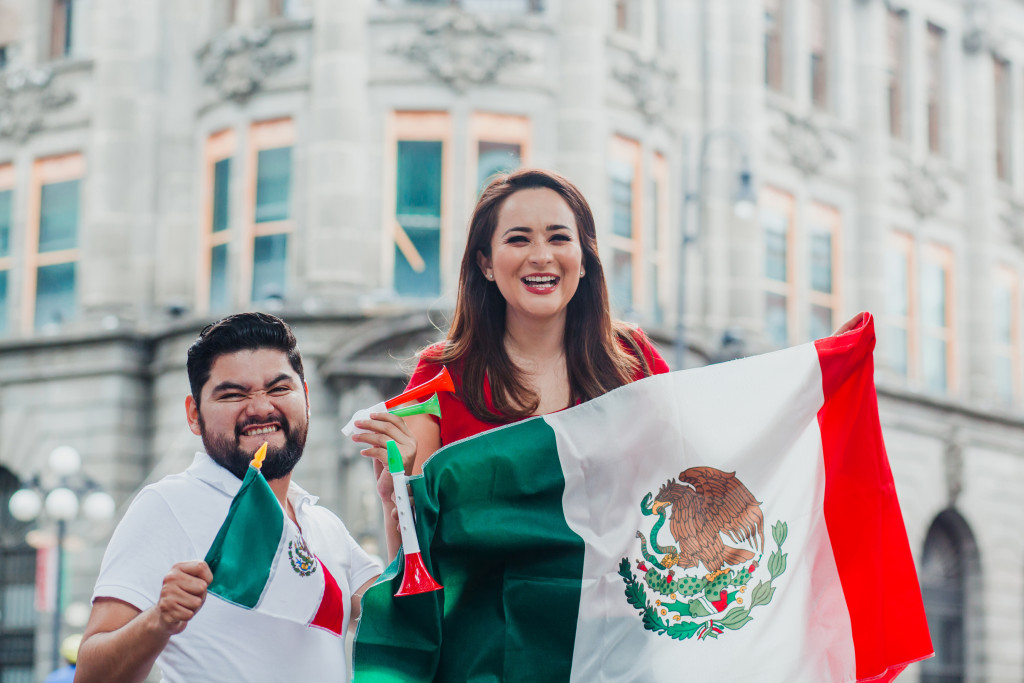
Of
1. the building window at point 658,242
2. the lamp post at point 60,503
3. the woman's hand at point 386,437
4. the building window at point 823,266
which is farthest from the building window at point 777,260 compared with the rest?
the woman's hand at point 386,437

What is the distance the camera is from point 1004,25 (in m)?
32.3

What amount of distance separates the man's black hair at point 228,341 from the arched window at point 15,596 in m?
20.9

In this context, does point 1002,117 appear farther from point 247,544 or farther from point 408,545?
point 247,544

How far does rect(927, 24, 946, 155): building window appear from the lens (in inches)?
1206

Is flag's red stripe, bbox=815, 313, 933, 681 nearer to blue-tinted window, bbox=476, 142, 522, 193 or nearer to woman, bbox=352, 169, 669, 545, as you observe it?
woman, bbox=352, 169, 669, 545

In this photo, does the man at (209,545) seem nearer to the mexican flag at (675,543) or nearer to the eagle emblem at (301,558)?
the eagle emblem at (301,558)

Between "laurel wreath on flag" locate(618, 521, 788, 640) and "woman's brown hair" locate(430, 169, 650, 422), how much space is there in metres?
0.59

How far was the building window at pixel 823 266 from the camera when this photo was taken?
2709 cm

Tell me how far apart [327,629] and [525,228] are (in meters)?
1.36

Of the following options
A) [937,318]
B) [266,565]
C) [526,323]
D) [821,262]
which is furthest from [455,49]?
[266,565]

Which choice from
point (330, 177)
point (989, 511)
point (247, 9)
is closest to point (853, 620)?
point (330, 177)

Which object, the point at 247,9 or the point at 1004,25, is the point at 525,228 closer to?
the point at 247,9

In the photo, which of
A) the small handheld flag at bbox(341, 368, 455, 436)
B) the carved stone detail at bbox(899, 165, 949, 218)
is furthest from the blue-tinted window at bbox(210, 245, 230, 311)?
the small handheld flag at bbox(341, 368, 455, 436)

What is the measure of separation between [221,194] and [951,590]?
1724cm
